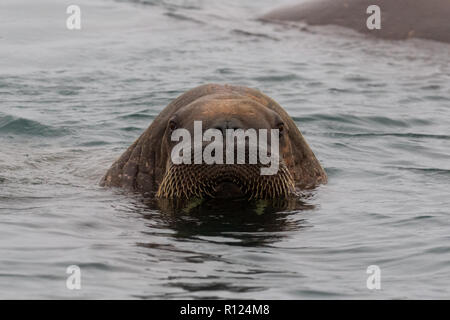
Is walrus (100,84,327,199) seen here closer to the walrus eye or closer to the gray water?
the walrus eye

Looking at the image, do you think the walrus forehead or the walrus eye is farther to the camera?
the walrus eye

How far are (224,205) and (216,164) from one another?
2.34 ft

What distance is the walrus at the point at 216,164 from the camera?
9.32 metres

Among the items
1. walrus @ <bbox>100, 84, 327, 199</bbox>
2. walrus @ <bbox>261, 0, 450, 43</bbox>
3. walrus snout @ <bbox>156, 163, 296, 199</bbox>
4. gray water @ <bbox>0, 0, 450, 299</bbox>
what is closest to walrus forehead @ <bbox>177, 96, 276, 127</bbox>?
walrus @ <bbox>100, 84, 327, 199</bbox>

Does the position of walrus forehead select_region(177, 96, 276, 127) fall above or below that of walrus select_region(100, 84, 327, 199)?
above

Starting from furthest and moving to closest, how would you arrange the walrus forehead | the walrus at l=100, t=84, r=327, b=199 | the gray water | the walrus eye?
the walrus eye
the walrus forehead
the walrus at l=100, t=84, r=327, b=199
the gray water

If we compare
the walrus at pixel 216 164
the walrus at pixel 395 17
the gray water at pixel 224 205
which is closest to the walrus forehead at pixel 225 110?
the walrus at pixel 216 164

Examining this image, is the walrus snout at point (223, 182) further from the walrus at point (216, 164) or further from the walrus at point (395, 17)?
the walrus at point (395, 17)

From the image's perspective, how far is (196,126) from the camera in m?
9.45

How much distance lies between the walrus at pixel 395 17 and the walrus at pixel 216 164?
9.41m

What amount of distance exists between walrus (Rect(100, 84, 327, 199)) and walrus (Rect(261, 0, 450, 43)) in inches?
370

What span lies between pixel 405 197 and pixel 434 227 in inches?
53.6

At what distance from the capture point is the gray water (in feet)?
25.5
